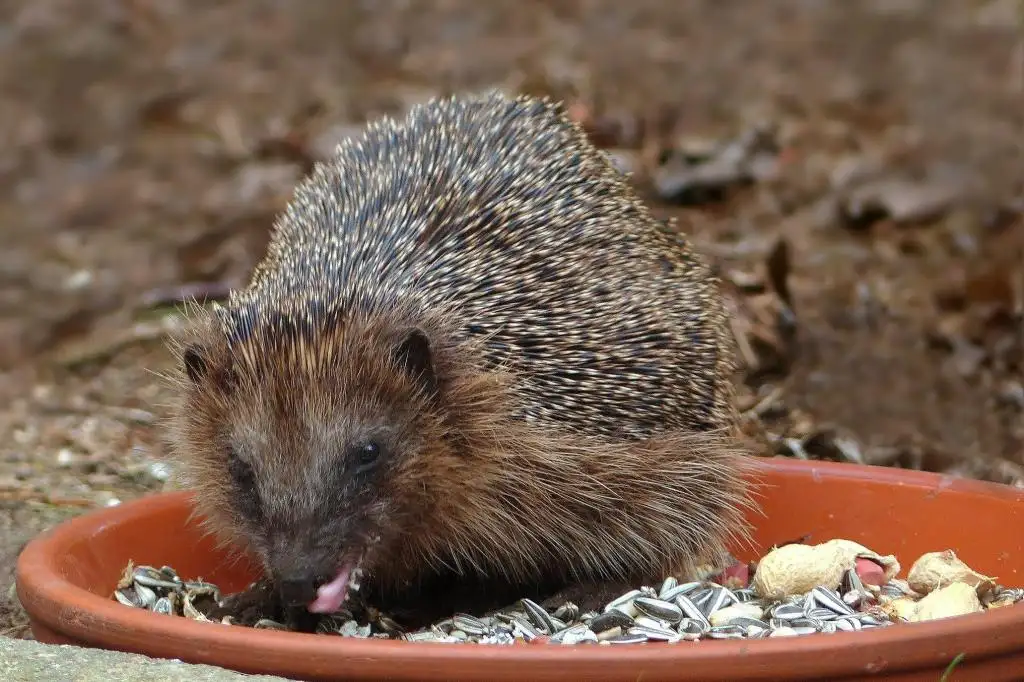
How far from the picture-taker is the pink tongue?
14.9 ft

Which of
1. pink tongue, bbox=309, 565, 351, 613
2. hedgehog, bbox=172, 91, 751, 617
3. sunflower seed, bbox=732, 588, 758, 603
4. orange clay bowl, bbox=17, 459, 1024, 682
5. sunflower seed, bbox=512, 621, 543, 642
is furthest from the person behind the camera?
sunflower seed, bbox=732, 588, 758, 603

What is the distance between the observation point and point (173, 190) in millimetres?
13078

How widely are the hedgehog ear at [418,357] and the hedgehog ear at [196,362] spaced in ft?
2.55

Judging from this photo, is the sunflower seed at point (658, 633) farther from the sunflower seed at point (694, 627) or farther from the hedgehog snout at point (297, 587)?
the hedgehog snout at point (297, 587)

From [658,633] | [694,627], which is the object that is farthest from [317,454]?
[694,627]

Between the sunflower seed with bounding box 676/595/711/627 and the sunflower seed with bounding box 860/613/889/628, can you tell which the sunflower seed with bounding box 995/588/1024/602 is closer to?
the sunflower seed with bounding box 860/613/889/628

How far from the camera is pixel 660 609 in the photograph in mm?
5016

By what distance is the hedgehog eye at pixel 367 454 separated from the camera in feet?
15.4

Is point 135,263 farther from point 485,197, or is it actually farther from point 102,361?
point 485,197

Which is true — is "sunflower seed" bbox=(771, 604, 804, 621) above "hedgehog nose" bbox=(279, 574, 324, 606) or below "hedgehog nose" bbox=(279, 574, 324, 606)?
below

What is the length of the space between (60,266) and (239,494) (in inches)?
315

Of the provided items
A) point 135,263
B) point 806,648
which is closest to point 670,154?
point 135,263

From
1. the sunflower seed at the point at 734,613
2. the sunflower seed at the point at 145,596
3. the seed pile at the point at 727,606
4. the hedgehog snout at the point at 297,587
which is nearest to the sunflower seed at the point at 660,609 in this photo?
the seed pile at the point at 727,606

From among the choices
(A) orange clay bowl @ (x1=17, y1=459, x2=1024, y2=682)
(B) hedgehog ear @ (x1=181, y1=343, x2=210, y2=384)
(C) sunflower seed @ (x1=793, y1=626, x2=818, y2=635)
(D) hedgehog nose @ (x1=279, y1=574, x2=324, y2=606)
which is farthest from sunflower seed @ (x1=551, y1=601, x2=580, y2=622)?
(B) hedgehog ear @ (x1=181, y1=343, x2=210, y2=384)
